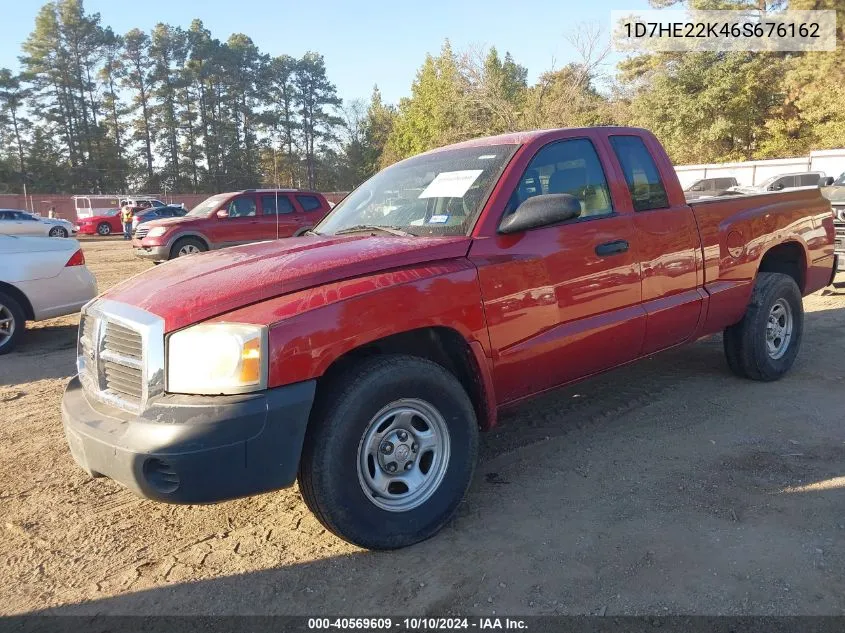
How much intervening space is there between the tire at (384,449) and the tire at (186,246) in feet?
40.8

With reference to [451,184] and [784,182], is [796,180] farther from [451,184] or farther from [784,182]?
[451,184]

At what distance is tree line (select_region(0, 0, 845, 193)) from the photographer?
31.7m

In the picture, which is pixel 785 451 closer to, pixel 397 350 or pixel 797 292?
pixel 797 292

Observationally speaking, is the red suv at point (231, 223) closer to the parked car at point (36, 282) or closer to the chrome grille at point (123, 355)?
the parked car at point (36, 282)

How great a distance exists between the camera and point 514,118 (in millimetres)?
33219

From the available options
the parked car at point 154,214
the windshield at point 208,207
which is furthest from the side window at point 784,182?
the parked car at point 154,214

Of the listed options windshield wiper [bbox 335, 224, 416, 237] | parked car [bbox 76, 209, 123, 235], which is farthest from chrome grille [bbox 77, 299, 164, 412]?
parked car [bbox 76, 209, 123, 235]

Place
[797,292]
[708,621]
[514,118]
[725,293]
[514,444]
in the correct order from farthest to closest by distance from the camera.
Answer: [514,118] → [797,292] → [725,293] → [514,444] → [708,621]

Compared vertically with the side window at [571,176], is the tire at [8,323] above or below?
below

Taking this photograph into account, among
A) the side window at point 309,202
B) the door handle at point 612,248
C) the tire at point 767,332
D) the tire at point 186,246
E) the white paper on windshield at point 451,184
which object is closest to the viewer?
the white paper on windshield at point 451,184

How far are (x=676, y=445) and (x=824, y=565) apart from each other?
1.28 metres

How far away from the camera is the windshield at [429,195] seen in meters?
3.38

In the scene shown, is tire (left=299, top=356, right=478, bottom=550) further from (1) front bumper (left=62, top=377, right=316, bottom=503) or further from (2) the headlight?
(2) the headlight

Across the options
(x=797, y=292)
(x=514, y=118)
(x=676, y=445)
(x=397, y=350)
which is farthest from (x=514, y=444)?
(x=514, y=118)
